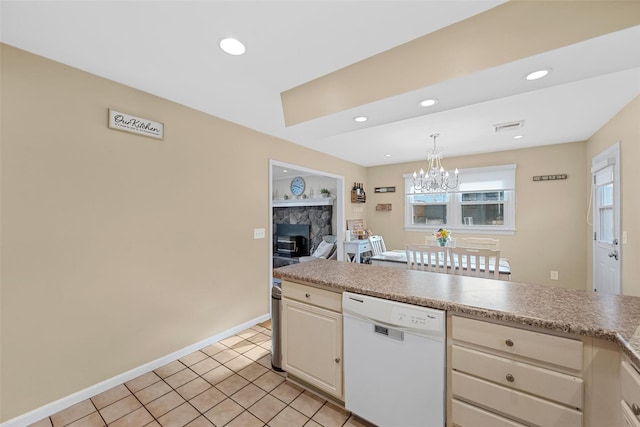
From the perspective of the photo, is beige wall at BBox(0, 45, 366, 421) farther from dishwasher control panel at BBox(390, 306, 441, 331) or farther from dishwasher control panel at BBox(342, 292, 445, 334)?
dishwasher control panel at BBox(390, 306, 441, 331)

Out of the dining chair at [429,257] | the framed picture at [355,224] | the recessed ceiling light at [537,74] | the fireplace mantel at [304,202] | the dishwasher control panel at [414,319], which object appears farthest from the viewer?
the fireplace mantel at [304,202]

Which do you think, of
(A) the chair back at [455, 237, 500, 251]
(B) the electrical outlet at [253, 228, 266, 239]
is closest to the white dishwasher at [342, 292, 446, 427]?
(B) the electrical outlet at [253, 228, 266, 239]

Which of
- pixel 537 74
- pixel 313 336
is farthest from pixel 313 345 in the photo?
pixel 537 74

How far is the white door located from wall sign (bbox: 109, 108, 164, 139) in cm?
450

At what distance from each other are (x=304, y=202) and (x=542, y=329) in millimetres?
5055

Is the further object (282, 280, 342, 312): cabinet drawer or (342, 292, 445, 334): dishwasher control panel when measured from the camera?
(282, 280, 342, 312): cabinet drawer

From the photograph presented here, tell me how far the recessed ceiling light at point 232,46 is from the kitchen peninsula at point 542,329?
1.63 m

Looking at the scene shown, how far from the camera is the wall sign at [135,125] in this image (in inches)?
79.4

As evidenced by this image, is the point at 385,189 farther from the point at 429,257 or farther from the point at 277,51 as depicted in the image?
the point at 277,51

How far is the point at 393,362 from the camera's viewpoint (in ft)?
4.73

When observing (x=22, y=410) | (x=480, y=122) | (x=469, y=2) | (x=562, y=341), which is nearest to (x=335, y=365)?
(x=562, y=341)

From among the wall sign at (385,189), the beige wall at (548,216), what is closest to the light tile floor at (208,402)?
the beige wall at (548,216)

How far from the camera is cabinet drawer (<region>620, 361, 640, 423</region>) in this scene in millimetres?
859

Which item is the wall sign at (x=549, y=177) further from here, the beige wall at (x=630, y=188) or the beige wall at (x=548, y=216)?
the beige wall at (x=630, y=188)
